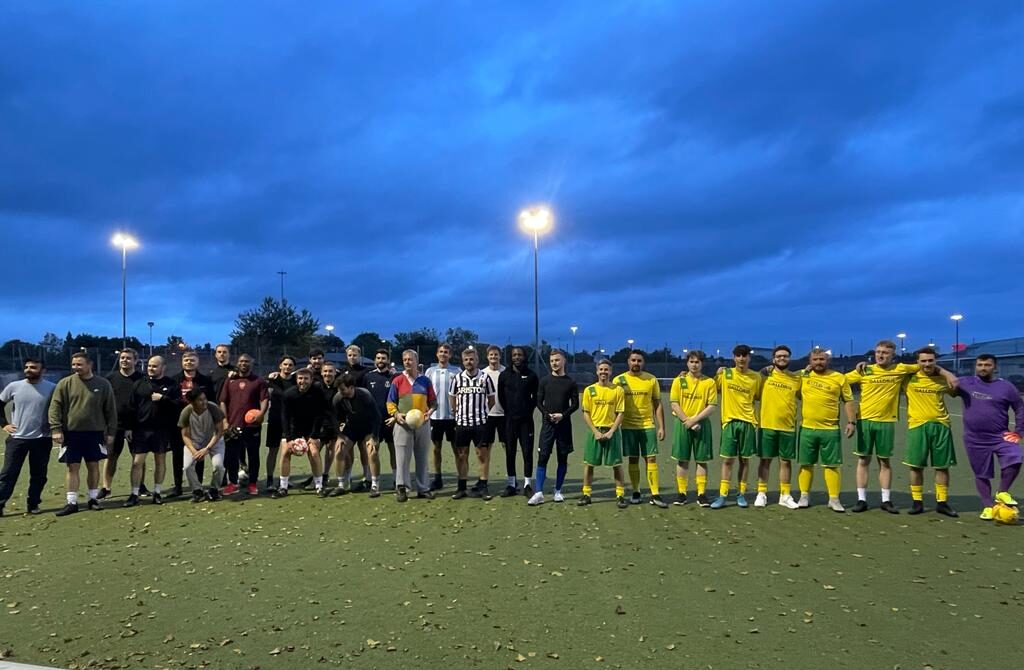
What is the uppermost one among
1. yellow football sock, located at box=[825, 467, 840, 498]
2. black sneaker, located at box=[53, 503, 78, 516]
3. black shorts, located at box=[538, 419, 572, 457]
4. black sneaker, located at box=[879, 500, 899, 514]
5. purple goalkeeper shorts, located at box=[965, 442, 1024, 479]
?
black shorts, located at box=[538, 419, 572, 457]

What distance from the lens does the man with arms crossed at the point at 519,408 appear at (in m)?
8.14

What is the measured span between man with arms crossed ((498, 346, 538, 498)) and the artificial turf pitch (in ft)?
2.66

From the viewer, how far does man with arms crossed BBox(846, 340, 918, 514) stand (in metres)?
7.34

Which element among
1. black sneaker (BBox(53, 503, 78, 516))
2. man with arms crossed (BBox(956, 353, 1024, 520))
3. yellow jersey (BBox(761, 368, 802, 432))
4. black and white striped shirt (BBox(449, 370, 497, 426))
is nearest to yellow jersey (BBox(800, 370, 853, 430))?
yellow jersey (BBox(761, 368, 802, 432))

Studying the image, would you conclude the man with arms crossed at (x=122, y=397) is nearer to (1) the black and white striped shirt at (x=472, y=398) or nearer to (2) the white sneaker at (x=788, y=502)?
(1) the black and white striped shirt at (x=472, y=398)

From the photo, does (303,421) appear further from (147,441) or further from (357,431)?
(147,441)

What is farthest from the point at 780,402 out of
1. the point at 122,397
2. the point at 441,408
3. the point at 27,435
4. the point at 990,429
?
the point at 27,435

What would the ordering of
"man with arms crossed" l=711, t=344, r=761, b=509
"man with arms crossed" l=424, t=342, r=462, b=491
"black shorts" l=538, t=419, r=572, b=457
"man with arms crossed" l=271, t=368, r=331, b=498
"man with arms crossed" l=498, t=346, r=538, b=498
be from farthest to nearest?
1. "man with arms crossed" l=424, t=342, r=462, b=491
2. "man with arms crossed" l=271, t=368, r=331, b=498
3. "man with arms crossed" l=498, t=346, r=538, b=498
4. "black shorts" l=538, t=419, r=572, b=457
5. "man with arms crossed" l=711, t=344, r=761, b=509

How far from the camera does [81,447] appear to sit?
25.1 ft

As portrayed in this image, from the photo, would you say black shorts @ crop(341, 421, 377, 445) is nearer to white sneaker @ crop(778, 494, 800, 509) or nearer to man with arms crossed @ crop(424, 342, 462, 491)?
man with arms crossed @ crop(424, 342, 462, 491)

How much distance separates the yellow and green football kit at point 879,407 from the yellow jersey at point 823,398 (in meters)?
0.18

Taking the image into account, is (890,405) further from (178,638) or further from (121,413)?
(121,413)

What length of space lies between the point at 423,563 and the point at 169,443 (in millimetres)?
4622

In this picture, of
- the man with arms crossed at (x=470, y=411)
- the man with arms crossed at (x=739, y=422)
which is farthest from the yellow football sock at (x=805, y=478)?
the man with arms crossed at (x=470, y=411)
